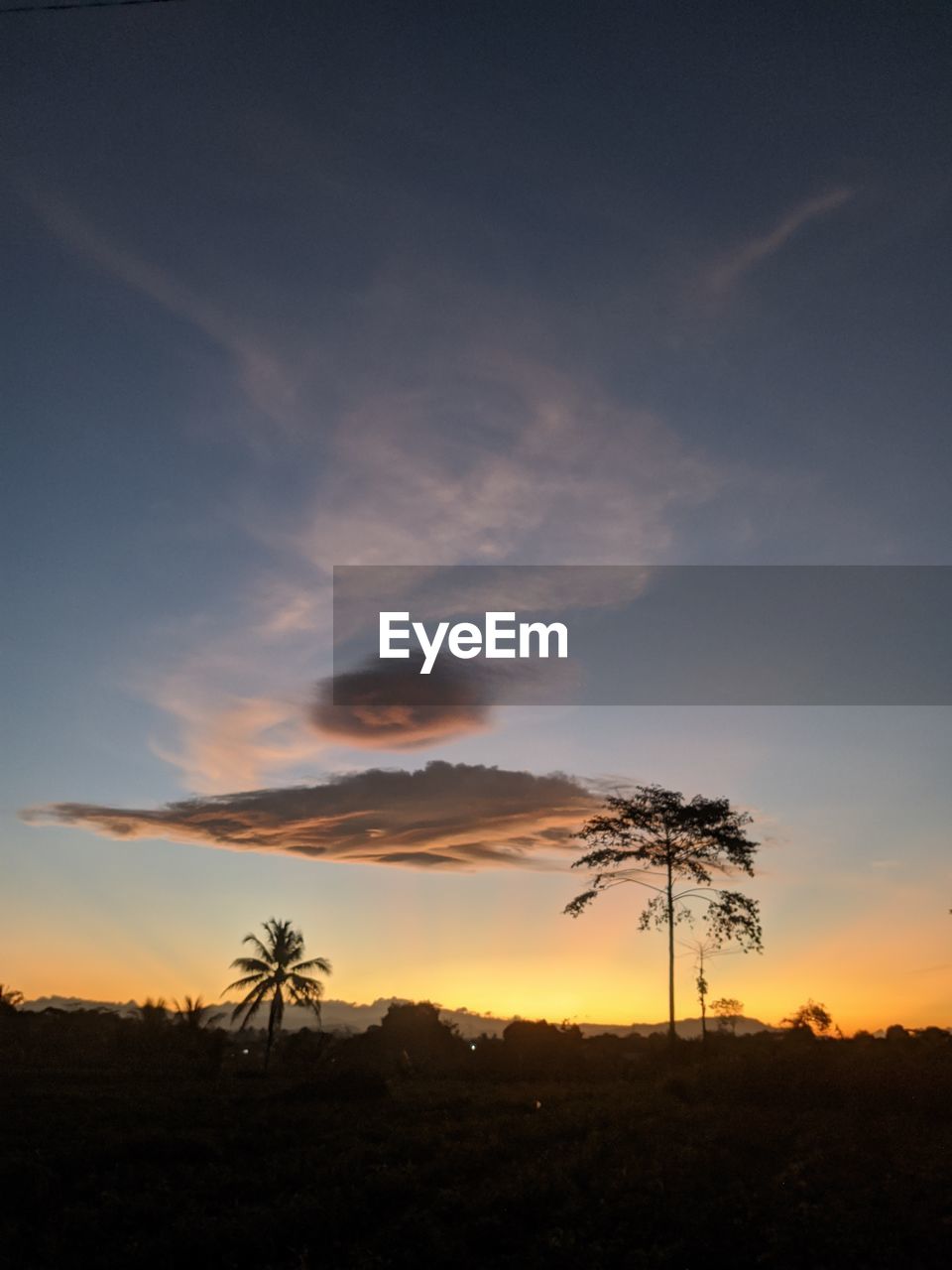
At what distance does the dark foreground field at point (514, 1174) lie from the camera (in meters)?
14.7

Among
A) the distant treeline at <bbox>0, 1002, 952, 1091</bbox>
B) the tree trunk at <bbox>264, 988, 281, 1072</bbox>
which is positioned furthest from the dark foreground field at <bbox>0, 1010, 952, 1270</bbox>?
the tree trunk at <bbox>264, 988, 281, 1072</bbox>

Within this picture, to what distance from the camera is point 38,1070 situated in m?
46.6

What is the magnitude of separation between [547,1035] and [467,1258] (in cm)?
5237

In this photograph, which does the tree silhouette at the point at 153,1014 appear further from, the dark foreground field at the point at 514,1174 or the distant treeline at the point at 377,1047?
the dark foreground field at the point at 514,1174

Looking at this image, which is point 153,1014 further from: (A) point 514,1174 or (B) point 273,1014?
(A) point 514,1174

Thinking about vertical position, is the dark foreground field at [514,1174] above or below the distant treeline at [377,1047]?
above

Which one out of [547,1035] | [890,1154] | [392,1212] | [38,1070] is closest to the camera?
[392,1212]

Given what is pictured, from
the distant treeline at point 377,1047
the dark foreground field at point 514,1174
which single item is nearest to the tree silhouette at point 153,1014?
the distant treeline at point 377,1047

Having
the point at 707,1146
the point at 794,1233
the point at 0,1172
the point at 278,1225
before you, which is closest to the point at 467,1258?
the point at 278,1225

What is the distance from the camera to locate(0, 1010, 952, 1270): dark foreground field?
1466cm

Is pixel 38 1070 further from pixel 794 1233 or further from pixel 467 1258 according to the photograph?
pixel 794 1233

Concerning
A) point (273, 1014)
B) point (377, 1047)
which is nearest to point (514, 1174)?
point (273, 1014)

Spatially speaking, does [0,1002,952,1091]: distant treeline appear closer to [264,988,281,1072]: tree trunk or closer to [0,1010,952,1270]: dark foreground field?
[264,988,281,1072]: tree trunk

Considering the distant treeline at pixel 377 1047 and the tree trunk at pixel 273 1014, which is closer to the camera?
the distant treeline at pixel 377 1047
